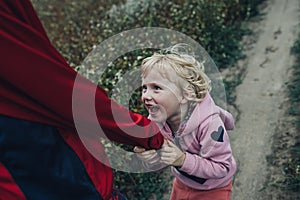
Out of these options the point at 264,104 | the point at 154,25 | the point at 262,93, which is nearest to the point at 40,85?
the point at 264,104

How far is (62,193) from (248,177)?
84.7 inches

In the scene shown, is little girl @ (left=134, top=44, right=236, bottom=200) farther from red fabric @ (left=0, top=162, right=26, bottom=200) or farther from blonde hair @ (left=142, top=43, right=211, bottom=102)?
red fabric @ (left=0, top=162, right=26, bottom=200)

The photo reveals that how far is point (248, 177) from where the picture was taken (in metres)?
3.67

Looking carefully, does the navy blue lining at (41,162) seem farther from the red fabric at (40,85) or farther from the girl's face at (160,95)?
the girl's face at (160,95)

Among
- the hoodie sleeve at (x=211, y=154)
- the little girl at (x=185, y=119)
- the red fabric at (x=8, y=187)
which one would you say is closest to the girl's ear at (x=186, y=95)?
the little girl at (x=185, y=119)

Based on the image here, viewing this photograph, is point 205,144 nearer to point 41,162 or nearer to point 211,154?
point 211,154

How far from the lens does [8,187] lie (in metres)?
1.67

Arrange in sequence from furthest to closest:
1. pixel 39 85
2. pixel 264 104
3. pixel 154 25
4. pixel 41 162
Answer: pixel 154 25 → pixel 264 104 → pixel 41 162 → pixel 39 85

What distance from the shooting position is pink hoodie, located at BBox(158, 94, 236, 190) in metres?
2.19

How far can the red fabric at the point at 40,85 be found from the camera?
153cm

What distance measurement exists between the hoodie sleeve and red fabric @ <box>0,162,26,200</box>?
774 millimetres

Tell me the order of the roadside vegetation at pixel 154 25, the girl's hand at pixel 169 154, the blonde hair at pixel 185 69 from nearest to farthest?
1. the girl's hand at pixel 169 154
2. the blonde hair at pixel 185 69
3. the roadside vegetation at pixel 154 25

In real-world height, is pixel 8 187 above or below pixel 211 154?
above

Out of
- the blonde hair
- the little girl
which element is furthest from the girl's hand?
the blonde hair
